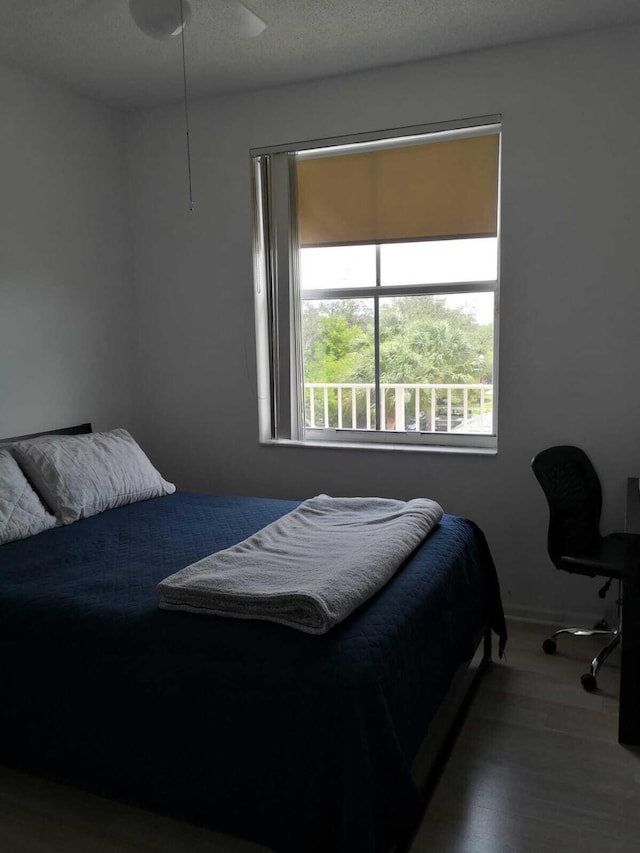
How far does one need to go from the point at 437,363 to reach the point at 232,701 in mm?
2368

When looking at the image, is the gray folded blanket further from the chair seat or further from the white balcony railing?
the white balcony railing

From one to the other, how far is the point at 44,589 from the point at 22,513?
0.70 meters

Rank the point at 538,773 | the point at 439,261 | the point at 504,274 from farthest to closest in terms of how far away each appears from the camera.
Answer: the point at 439,261 → the point at 504,274 → the point at 538,773

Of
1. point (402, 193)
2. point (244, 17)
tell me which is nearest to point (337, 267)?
point (402, 193)

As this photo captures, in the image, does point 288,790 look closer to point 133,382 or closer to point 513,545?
point 513,545

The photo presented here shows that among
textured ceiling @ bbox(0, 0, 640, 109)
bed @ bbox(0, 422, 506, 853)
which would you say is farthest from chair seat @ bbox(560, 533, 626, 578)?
textured ceiling @ bbox(0, 0, 640, 109)

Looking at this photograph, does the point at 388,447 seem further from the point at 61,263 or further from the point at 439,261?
the point at 61,263

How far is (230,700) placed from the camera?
1684mm

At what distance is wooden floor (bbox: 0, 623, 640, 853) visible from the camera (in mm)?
1888

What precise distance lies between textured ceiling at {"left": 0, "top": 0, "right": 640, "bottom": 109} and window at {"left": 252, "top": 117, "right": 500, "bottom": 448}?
391 mm

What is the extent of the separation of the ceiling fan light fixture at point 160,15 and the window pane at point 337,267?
1.49m

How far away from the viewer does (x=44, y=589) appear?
2.12m

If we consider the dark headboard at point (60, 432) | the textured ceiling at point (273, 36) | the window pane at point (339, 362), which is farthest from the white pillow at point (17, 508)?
the textured ceiling at point (273, 36)

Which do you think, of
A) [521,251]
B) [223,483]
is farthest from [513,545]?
[223,483]
